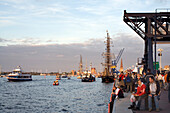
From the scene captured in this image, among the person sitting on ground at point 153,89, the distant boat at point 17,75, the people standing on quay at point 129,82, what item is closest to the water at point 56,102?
the people standing on quay at point 129,82

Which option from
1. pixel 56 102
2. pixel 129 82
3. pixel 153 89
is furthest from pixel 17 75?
pixel 153 89

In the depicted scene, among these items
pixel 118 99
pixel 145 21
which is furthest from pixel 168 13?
pixel 118 99

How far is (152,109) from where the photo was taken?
1452 cm

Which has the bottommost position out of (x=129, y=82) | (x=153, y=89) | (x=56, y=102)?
(x=56, y=102)

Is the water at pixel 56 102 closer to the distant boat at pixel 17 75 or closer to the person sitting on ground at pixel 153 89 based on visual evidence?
the person sitting on ground at pixel 153 89

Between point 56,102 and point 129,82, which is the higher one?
point 129,82

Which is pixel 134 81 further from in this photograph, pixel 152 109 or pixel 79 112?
pixel 152 109

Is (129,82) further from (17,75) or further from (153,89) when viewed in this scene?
(17,75)

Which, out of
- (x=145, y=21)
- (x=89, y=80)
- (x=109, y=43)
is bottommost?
(x=89, y=80)

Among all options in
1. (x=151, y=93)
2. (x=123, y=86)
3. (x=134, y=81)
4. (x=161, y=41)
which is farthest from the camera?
(x=161, y=41)

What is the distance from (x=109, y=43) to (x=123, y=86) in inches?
4924

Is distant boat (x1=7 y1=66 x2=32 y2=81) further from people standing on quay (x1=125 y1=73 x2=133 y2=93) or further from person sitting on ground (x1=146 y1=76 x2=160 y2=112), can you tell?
person sitting on ground (x1=146 y1=76 x2=160 y2=112)

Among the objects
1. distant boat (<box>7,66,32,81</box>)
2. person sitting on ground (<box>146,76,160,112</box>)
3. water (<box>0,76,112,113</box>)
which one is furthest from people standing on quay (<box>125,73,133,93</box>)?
distant boat (<box>7,66,32,81</box>)

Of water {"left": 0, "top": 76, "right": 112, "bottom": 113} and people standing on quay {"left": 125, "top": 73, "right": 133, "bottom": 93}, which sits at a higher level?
people standing on quay {"left": 125, "top": 73, "right": 133, "bottom": 93}
